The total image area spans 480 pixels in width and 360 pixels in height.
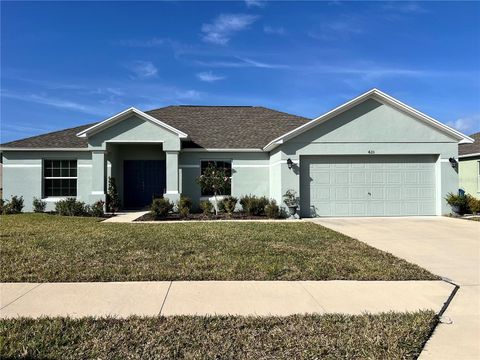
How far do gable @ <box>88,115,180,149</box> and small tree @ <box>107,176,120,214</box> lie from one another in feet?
6.85

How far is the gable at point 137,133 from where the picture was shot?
18.3 metres

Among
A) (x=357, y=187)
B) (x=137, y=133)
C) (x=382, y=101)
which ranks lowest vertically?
(x=357, y=187)

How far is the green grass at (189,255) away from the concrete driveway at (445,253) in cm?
69

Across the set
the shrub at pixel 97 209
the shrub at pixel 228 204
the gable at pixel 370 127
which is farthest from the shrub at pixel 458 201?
the shrub at pixel 97 209

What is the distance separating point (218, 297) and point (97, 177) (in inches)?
556

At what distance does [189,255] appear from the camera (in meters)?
8.43

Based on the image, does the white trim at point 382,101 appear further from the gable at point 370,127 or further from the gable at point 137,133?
the gable at point 137,133

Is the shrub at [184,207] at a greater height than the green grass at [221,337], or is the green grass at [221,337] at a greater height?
the shrub at [184,207]

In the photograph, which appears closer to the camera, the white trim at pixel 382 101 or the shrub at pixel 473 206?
the white trim at pixel 382 101

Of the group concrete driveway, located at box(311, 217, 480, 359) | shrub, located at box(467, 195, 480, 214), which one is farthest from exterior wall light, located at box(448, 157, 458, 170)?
concrete driveway, located at box(311, 217, 480, 359)

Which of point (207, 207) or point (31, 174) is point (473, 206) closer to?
point (207, 207)

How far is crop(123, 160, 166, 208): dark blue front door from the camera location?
68.1 ft

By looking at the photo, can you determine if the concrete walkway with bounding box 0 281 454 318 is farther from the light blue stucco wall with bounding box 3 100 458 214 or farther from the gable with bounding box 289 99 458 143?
the gable with bounding box 289 99 458 143

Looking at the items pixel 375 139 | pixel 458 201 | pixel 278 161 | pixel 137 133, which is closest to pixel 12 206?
pixel 137 133
